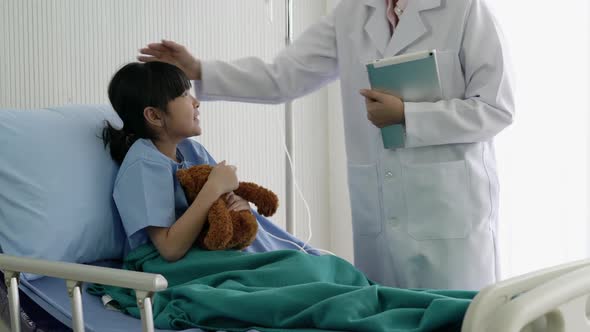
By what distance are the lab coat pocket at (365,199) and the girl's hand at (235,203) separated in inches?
13.4

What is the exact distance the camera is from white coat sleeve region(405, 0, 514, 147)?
5.84 ft

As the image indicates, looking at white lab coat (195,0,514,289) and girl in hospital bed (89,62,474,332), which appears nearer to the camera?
girl in hospital bed (89,62,474,332)

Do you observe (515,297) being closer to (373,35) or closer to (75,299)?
(75,299)

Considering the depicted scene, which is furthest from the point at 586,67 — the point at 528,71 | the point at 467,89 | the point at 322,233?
the point at 322,233

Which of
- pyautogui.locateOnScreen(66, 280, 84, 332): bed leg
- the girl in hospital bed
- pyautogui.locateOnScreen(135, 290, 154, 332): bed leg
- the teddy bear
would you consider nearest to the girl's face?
the girl in hospital bed

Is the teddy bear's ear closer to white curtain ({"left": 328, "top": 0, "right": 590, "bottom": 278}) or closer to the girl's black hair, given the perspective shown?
the girl's black hair

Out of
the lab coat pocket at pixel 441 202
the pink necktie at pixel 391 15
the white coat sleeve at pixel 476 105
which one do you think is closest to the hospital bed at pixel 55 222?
the lab coat pocket at pixel 441 202

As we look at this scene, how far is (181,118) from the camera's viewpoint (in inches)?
73.2

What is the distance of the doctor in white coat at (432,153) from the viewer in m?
1.80

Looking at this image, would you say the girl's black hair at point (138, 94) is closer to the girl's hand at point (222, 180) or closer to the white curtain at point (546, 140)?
the girl's hand at point (222, 180)

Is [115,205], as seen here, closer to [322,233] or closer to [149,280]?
[149,280]

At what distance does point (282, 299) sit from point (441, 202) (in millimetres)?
730

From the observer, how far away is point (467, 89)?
6.15 ft

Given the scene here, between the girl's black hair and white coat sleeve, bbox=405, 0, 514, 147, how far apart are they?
63 cm
